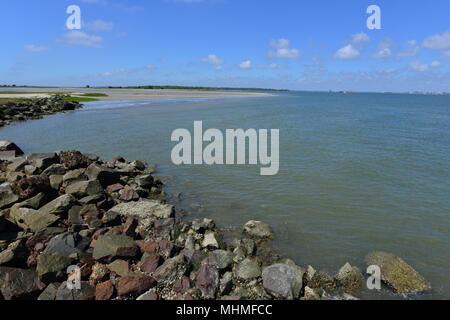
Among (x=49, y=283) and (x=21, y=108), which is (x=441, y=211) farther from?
(x=21, y=108)

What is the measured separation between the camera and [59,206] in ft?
35.2

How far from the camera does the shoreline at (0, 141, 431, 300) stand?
739cm

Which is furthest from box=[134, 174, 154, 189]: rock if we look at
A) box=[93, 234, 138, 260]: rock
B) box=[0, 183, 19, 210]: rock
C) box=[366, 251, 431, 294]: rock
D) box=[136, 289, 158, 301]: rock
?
box=[366, 251, 431, 294]: rock

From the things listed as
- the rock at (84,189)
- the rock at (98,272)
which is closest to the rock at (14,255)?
the rock at (98,272)

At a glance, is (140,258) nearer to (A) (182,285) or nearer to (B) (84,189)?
(A) (182,285)

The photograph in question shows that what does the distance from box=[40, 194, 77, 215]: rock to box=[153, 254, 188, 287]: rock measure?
17.9ft

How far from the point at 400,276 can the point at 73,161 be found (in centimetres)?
1747

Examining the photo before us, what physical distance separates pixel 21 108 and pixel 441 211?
211 ft

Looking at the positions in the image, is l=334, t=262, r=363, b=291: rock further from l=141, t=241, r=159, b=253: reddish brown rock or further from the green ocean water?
l=141, t=241, r=159, b=253: reddish brown rock

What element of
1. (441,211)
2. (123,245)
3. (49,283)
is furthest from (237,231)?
(441,211)

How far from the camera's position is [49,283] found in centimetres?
756

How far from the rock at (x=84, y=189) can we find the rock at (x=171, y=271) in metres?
6.47

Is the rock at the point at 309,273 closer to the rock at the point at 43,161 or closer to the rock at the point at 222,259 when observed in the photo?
the rock at the point at 222,259
